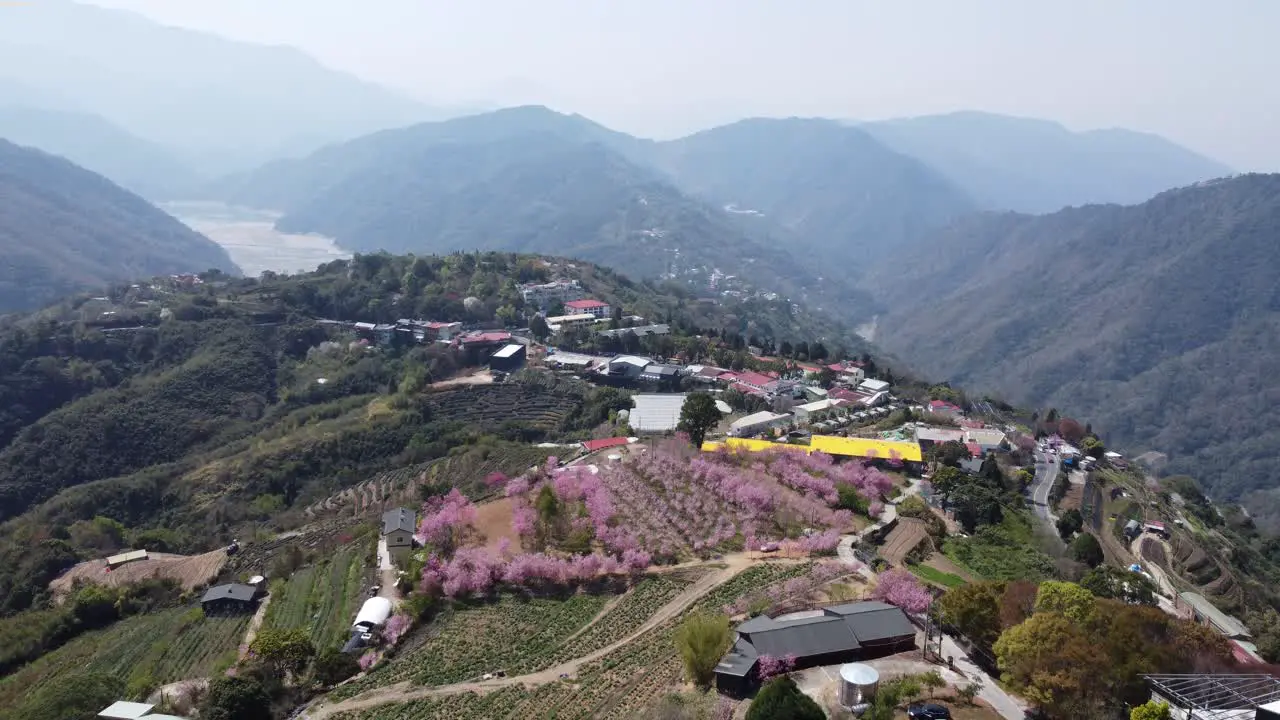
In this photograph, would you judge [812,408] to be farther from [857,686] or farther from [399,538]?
[857,686]

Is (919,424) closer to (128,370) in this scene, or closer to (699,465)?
(699,465)

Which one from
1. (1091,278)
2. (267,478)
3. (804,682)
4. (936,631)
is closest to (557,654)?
(804,682)

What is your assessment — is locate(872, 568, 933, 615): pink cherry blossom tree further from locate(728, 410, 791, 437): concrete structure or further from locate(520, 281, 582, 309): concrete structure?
locate(520, 281, 582, 309): concrete structure

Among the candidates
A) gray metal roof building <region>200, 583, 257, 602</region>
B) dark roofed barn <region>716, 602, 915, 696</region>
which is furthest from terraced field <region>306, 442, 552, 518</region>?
dark roofed barn <region>716, 602, 915, 696</region>

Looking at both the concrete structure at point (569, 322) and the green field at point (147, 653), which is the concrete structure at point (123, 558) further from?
the concrete structure at point (569, 322)

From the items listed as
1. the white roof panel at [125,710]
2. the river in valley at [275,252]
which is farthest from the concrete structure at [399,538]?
the river in valley at [275,252]

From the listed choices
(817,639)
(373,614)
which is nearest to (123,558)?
(373,614)

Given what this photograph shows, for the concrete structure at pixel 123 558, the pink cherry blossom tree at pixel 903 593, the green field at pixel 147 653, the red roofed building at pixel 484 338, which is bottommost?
the concrete structure at pixel 123 558
